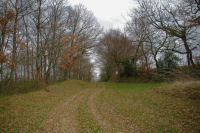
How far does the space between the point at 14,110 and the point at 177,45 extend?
57.6ft

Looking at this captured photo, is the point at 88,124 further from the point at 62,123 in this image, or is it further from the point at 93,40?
the point at 93,40

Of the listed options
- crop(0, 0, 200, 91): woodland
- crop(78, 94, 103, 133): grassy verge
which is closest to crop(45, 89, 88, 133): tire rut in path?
crop(78, 94, 103, 133): grassy verge

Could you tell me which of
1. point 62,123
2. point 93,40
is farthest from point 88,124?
point 93,40

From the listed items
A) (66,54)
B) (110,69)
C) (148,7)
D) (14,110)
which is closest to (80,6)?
(66,54)

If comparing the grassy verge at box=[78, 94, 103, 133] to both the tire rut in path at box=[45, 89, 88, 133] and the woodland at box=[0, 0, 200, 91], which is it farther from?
the woodland at box=[0, 0, 200, 91]

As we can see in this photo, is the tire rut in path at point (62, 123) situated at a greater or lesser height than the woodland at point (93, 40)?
lesser

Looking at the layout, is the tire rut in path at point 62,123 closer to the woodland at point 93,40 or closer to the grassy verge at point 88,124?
the grassy verge at point 88,124

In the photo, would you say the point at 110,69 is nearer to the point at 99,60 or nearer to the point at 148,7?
the point at 99,60

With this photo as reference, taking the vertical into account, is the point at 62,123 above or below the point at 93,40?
below

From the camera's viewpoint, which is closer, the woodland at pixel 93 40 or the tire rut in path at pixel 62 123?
the tire rut in path at pixel 62 123

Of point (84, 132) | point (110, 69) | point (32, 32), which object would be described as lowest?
point (84, 132)

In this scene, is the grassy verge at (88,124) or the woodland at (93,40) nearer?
the grassy verge at (88,124)

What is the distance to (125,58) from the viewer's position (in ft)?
73.8

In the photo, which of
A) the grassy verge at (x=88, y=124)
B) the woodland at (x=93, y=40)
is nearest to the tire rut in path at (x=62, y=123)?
the grassy verge at (x=88, y=124)
